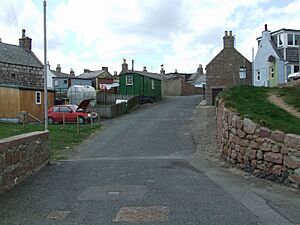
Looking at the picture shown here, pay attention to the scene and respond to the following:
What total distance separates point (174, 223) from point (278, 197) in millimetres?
2988

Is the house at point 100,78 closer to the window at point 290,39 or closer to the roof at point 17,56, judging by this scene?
the roof at point 17,56

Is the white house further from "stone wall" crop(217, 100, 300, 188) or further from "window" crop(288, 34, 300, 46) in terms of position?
"stone wall" crop(217, 100, 300, 188)

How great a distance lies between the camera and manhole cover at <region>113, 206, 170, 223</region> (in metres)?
6.53

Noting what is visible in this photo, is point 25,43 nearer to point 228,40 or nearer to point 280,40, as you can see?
point 228,40

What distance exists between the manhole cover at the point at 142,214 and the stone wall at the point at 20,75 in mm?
Result: 39037


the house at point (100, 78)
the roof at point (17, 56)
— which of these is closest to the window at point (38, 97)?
the roof at point (17, 56)

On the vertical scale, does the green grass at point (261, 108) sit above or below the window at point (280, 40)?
below

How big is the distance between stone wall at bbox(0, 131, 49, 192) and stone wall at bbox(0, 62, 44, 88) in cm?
3388

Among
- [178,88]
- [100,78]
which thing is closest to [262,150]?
[100,78]

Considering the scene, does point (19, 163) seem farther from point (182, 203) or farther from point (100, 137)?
point (100, 137)

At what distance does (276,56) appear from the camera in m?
45.2

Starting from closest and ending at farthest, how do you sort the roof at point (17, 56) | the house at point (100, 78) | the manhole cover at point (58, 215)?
the manhole cover at point (58, 215) → the roof at point (17, 56) → the house at point (100, 78)

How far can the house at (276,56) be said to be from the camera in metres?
44.5

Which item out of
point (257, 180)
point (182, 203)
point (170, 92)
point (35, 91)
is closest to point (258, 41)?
point (35, 91)
